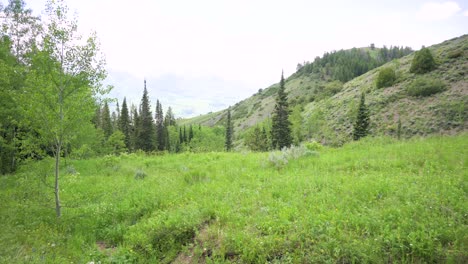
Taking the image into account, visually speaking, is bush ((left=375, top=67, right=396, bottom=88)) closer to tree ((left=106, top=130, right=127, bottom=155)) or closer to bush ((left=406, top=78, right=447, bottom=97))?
bush ((left=406, top=78, right=447, bottom=97))

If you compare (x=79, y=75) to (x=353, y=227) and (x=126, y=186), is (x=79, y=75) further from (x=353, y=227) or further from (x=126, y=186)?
(x=353, y=227)

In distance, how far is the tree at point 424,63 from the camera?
131ft

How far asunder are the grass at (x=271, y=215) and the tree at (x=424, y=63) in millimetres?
41304

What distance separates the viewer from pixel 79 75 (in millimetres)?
7859

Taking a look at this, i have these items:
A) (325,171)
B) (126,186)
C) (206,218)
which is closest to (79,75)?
(126,186)

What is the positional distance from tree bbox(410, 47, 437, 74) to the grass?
1626 inches

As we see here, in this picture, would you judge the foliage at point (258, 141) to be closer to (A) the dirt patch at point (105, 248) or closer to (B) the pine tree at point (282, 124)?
(B) the pine tree at point (282, 124)

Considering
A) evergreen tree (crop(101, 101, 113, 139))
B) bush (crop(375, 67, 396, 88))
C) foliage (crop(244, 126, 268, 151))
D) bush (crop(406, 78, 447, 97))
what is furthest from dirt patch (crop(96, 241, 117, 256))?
evergreen tree (crop(101, 101, 113, 139))

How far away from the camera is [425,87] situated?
34.9m

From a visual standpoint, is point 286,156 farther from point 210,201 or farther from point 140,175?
point 140,175

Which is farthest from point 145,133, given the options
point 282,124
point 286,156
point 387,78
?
point 387,78

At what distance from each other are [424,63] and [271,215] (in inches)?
2015

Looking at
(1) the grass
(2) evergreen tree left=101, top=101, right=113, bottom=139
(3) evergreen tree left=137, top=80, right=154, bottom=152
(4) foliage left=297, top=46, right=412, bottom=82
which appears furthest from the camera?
(4) foliage left=297, top=46, right=412, bottom=82

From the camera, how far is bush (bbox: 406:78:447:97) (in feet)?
113
